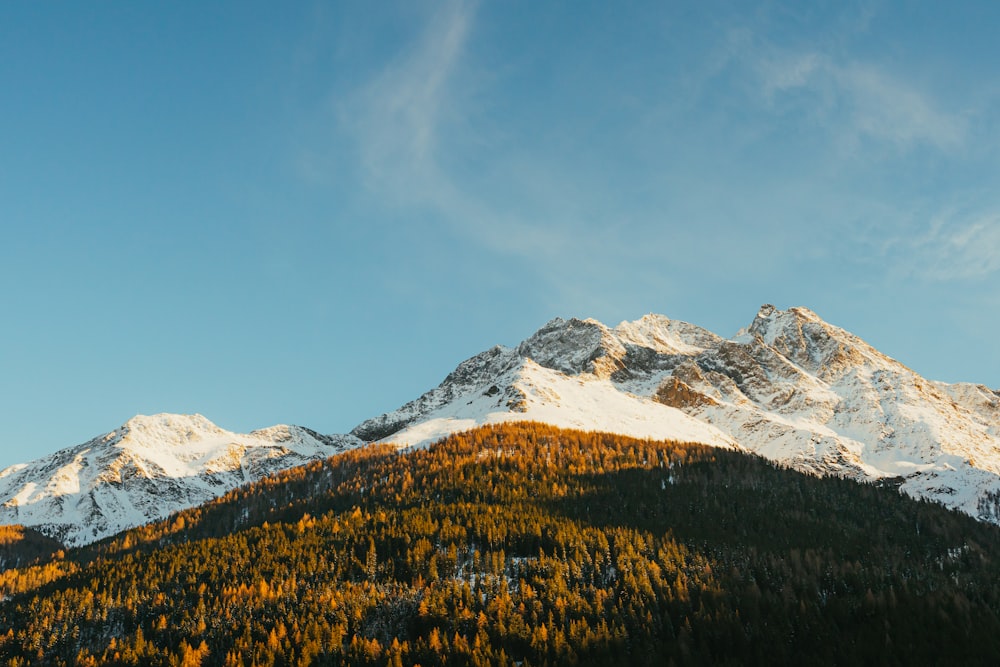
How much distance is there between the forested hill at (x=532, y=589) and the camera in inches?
4358

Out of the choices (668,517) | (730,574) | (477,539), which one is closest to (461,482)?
(477,539)

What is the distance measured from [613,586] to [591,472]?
237 feet

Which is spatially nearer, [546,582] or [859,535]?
[546,582]

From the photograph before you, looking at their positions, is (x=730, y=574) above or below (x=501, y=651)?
above

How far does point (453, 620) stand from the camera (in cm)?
11950

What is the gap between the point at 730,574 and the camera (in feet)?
431

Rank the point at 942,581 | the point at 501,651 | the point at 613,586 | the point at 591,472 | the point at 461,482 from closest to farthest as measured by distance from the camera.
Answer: the point at 501,651 → the point at 613,586 → the point at 942,581 → the point at 461,482 → the point at 591,472

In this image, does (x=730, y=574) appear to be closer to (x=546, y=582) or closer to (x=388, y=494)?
(x=546, y=582)

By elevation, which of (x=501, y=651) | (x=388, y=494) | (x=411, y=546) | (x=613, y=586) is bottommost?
(x=501, y=651)

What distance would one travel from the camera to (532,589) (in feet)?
418

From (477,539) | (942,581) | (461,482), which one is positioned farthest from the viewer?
(461,482)

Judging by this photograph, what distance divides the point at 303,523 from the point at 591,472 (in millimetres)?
83834

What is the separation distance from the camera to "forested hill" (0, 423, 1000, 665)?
363ft

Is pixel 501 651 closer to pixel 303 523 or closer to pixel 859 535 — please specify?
pixel 303 523
